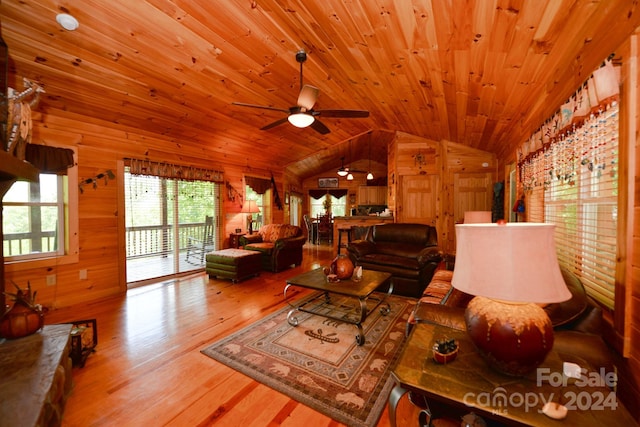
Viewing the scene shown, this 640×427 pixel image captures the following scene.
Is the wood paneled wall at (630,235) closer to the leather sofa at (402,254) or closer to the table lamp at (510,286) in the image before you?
the table lamp at (510,286)

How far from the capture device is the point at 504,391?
94 cm

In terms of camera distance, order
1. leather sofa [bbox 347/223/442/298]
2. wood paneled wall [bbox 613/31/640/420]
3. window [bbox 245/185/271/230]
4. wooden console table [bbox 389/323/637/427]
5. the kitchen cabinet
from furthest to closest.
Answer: the kitchen cabinet → window [bbox 245/185/271/230] → leather sofa [bbox 347/223/442/298] → wood paneled wall [bbox 613/31/640/420] → wooden console table [bbox 389/323/637/427]

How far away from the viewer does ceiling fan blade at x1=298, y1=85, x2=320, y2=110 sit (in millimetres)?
2636

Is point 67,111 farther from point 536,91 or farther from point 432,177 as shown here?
point 432,177

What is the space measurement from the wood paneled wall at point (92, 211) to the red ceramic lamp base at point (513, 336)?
454 cm

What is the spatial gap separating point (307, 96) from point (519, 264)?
244 centimetres

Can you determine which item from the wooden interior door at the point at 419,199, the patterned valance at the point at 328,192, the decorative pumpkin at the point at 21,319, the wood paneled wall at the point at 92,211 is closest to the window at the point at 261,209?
the wood paneled wall at the point at 92,211

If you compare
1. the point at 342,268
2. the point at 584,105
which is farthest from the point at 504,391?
the point at 342,268

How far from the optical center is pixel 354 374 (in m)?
1.95

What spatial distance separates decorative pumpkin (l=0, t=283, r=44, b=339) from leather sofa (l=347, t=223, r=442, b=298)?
10.8 ft

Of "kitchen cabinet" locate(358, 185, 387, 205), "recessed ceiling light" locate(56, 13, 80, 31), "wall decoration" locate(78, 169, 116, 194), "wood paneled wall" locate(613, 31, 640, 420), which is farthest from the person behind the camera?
"kitchen cabinet" locate(358, 185, 387, 205)

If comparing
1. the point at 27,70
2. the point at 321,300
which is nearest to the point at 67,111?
the point at 27,70

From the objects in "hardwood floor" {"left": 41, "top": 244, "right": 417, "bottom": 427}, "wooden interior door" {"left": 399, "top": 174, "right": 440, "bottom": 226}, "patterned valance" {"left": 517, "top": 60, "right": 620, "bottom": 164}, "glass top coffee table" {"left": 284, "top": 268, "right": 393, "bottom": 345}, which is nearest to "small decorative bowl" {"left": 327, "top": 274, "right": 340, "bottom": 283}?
"glass top coffee table" {"left": 284, "top": 268, "right": 393, "bottom": 345}

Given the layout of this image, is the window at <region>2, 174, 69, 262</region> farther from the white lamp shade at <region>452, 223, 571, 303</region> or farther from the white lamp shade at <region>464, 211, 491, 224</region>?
the white lamp shade at <region>464, 211, 491, 224</region>
